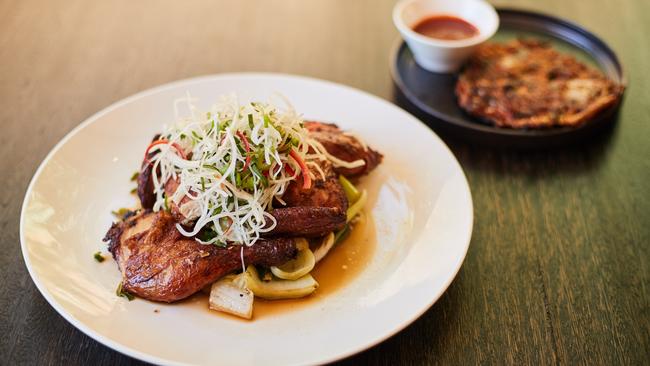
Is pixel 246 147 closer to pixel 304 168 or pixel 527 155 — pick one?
pixel 304 168

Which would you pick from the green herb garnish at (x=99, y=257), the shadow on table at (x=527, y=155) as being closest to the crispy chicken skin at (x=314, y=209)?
the green herb garnish at (x=99, y=257)

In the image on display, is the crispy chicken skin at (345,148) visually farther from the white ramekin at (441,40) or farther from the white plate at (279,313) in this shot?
the white ramekin at (441,40)

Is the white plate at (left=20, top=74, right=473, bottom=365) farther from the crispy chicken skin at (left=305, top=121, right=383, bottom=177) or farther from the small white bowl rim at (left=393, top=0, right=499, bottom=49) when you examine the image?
the small white bowl rim at (left=393, top=0, right=499, bottom=49)

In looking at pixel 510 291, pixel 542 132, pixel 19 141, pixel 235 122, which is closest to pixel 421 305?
pixel 510 291

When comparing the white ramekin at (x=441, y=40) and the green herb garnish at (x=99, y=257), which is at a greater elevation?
the white ramekin at (x=441, y=40)

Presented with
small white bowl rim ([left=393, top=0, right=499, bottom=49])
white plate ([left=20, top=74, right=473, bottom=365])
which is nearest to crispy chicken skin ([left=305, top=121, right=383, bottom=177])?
white plate ([left=20, top=74, right=473, bottom=365])

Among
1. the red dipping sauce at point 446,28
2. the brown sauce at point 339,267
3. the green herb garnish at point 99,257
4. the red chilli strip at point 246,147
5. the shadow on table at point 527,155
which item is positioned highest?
the red chilli strip at point 246,147

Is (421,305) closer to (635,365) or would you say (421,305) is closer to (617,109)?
(635,365)

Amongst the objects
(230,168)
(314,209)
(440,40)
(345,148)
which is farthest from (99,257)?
(440,40)
